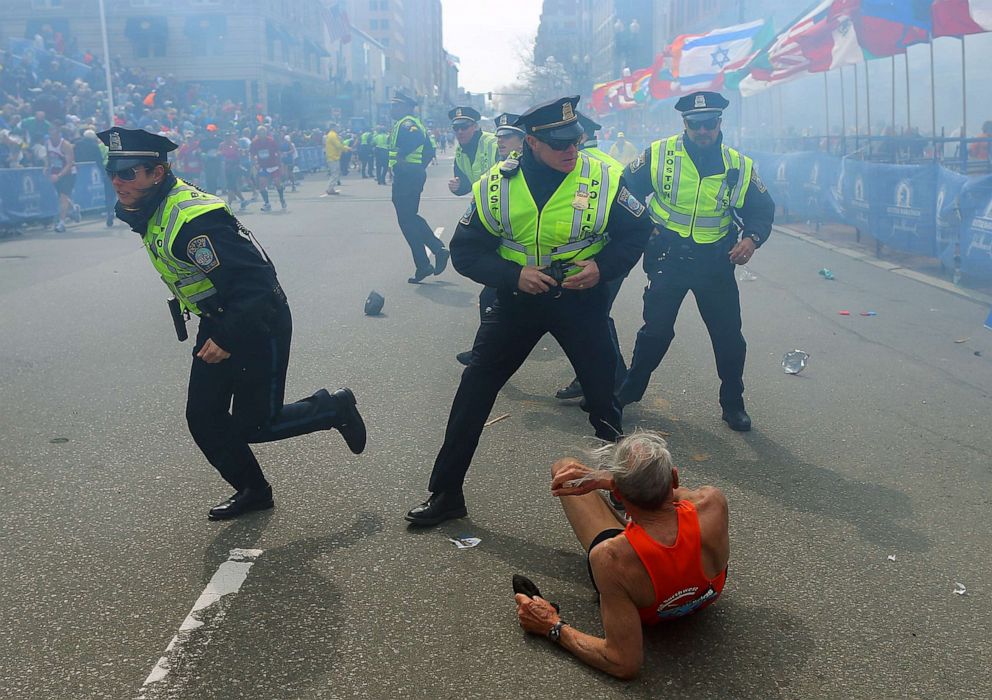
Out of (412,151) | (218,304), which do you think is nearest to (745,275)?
(412,151)

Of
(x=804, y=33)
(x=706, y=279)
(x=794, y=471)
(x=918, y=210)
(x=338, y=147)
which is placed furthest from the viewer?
(x=338, y=147)

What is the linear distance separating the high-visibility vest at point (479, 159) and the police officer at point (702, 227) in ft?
15.2

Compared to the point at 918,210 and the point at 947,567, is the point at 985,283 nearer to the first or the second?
the point at 918,210

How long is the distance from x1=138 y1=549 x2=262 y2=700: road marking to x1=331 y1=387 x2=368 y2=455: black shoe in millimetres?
898

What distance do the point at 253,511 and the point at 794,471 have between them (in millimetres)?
2695

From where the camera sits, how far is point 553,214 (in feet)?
14.5

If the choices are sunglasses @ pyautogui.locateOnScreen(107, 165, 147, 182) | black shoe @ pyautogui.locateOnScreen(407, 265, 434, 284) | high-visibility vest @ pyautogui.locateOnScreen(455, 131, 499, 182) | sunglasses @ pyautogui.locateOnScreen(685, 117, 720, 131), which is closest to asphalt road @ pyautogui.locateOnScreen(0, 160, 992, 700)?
sunglasses @ pyautogui.locateOnScreen(107, 165, 147, 182)

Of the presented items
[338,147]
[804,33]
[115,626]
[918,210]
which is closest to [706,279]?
[115,626]

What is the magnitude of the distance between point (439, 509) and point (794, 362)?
4156 millimetres

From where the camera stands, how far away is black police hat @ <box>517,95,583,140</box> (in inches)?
170

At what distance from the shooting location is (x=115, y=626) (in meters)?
3.69

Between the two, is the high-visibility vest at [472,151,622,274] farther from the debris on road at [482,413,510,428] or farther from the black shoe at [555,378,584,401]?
the black shoe at [555,378,584,401]

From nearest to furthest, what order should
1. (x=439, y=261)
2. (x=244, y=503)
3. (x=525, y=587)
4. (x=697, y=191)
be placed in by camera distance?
(x=525, y=587)
(x=244, y=503)
(x=697, y=191)
(x=439, y=261)

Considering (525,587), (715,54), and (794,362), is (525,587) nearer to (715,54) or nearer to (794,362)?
(794,362)
